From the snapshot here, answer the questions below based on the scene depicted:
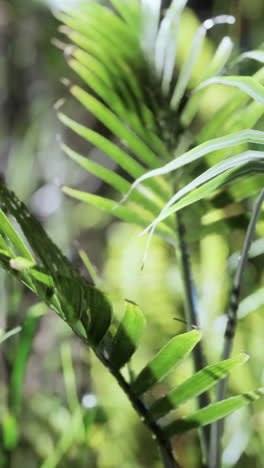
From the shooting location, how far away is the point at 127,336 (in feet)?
1.51

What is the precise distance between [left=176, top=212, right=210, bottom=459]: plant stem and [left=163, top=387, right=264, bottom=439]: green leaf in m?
0.09

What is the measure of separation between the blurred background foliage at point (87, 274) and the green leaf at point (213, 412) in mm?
187

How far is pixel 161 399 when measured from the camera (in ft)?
1.63

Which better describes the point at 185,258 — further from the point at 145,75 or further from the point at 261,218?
the point at 145,75

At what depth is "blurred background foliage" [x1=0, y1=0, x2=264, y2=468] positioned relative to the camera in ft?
2.64

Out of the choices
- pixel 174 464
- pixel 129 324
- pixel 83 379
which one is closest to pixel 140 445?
pixel 83 379

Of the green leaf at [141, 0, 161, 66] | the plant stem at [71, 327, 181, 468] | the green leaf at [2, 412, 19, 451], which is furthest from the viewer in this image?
the green leaf at [2, 412, 19, 451]

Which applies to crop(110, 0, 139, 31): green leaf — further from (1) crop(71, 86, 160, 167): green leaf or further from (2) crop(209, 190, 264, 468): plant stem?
(2) crop(209, 190, 264, 468): plant stem

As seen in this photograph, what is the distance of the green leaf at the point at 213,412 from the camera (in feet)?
1.50

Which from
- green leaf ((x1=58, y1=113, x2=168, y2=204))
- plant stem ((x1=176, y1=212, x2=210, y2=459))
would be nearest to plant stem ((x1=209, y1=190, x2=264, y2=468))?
plant stem ((x1=176, y1=212, x2=210, y2=459))

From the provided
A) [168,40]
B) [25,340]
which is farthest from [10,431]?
[168,40]

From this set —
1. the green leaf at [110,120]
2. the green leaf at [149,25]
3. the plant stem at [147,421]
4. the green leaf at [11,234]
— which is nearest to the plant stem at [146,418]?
the plant stem at [147,421]

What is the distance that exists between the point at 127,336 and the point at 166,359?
1.4 inches

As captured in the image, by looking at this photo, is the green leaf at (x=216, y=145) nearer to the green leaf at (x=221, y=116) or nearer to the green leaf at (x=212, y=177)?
the green leaf at (x=212, y=177)
